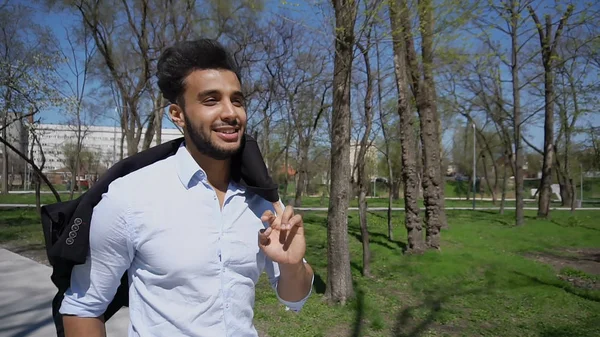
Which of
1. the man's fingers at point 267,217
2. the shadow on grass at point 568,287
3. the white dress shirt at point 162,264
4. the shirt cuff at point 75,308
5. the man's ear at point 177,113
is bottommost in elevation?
the shadow on grass at point 568,287

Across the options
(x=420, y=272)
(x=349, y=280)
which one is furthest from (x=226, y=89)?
(x=420, y=272)

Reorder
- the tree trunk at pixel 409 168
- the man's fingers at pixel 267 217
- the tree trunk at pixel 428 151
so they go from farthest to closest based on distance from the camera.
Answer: the tree trunk at pixel 428 151 → the tree trunk at pixel 409 168 → the man's fingers at pixel 267 217

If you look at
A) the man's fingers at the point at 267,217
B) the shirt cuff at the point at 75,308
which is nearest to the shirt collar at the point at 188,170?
the man's fingers at the point at 267,217

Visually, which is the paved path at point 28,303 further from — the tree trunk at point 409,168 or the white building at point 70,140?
the tree trunk at point 409,168

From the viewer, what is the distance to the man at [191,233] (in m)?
1.29

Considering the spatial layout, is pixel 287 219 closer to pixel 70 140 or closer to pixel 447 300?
pixel 447 300

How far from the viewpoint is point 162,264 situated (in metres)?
1.29

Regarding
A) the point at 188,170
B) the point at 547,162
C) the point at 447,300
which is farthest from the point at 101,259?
the point at 547,162

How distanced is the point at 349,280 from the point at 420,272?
249cm

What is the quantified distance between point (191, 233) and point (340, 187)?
15.1 ft

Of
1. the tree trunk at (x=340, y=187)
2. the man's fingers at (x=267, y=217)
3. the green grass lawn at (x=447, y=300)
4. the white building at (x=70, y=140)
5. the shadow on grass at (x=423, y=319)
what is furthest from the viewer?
the white building at (x=70, y=140)

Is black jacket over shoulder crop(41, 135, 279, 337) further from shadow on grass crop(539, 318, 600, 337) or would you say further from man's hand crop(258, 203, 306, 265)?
shadow on grass crop(539, 318, 600, 337)

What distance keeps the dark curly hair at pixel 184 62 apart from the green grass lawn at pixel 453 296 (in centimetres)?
407

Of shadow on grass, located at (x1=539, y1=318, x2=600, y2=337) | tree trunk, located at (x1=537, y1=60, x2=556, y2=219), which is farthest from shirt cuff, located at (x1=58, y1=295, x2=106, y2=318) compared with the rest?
tree trunk, located at (x1=537, y1=60, x2=556, y2=219)
